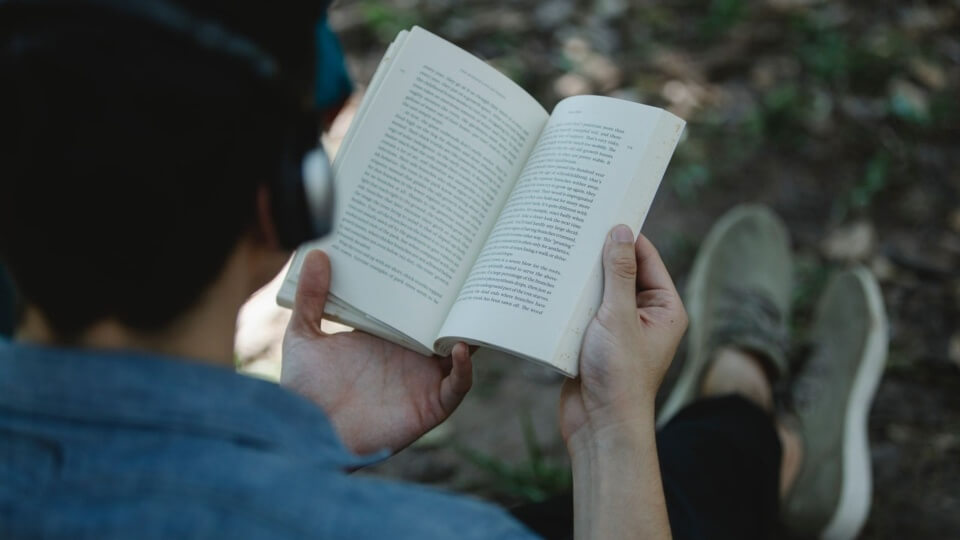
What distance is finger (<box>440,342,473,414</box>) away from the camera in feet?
4.69

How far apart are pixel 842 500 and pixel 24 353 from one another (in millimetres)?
1843

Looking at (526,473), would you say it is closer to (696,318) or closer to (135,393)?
(696,318)

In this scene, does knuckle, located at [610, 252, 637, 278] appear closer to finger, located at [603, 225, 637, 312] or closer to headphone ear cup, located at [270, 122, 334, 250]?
finger, located at [603, 225, 637, 312]

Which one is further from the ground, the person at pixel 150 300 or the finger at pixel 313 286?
the person at pixel 150 300

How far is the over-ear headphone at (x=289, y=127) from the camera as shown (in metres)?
0.72

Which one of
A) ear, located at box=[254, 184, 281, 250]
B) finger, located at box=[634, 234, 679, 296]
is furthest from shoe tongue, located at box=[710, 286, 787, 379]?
ear, located at box=[254, 184, 281, 250]

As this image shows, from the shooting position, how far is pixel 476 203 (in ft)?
4.81

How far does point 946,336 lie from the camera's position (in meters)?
2.33

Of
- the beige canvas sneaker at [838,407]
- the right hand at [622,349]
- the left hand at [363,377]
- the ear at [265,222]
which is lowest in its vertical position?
the beige canvas sneaker at [838,407]

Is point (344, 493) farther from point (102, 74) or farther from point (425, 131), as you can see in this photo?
point (425, 131)

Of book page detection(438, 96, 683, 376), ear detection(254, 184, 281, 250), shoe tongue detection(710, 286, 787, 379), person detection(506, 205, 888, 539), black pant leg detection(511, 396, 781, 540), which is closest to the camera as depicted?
ear detection(254, 184, 281, 250)

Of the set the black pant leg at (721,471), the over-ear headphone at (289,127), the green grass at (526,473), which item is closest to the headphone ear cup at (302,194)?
the over-ear headphone at (289,127)

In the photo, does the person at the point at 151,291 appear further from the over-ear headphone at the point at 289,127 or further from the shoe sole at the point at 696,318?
the shoe sole at the point at 696,318

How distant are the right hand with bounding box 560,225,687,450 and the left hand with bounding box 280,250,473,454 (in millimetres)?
217
